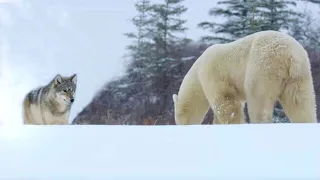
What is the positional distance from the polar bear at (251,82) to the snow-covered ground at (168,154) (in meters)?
0.16

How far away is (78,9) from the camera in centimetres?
216

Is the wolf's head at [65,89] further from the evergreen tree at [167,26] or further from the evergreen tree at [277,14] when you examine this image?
the evergreen tree at [277,14]

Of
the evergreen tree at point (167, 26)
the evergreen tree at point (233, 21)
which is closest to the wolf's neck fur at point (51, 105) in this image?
the evergreen tree at point (167, 26)

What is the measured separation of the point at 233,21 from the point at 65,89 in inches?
28.5

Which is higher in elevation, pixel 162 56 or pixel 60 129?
pixel 162 56

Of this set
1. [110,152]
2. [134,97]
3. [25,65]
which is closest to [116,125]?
[134,97]

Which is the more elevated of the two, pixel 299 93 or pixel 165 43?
pixel 165 43

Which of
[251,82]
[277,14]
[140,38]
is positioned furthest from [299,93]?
[140,38]

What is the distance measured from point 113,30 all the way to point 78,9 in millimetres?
166

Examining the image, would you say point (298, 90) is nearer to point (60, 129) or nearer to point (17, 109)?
point (60, 129)

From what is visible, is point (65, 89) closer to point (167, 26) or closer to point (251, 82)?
point (167, 26)

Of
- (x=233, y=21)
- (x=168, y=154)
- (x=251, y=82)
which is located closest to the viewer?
(x=168, y=154)

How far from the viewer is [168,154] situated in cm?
166

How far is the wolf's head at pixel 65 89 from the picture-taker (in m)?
2.12
